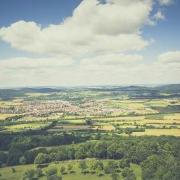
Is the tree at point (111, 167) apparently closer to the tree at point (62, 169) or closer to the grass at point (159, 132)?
the tree at point (62, 169)

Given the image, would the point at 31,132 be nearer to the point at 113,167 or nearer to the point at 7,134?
the point at 7,134

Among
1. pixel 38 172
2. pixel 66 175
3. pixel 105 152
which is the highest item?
pixel 105 152

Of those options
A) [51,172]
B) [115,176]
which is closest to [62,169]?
[51,172]

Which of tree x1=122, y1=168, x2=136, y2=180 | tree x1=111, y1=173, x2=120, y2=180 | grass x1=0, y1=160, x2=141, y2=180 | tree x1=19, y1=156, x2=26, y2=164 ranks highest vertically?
tree x1=122, y1=168, x2=136, y2=180

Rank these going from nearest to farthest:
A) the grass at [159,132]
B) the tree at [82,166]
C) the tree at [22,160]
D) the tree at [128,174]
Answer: the tree at [128,174], the tree at [82,166], the tree at [22,160], the grass at [159,132]

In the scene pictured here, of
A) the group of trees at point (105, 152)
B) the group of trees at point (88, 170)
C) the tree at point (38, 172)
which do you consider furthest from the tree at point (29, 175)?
the group of trees at point (105, 152)

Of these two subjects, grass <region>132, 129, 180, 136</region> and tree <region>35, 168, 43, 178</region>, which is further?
grass <region>132, 129, 180, 136</region>

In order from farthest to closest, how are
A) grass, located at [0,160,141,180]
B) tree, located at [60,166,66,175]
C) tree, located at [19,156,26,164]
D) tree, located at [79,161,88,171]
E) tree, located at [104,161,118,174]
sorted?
tree, located at [19,156,26,164], tree, located at [79,161,88,171], tree, located at [60,166,66,175], tree, located at [104,161,118,174], grass, located at [0,160,141,180]

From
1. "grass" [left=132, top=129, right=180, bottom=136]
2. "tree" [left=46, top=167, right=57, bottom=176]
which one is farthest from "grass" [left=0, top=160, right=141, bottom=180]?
"grass" [left=132, top=129, right=180, bottom=136]

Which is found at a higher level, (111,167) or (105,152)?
(105,152)

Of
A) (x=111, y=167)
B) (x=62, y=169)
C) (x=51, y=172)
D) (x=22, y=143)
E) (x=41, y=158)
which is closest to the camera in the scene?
(x=51, y=172)

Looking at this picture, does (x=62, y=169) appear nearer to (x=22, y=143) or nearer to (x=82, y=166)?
(x=82, y=166)

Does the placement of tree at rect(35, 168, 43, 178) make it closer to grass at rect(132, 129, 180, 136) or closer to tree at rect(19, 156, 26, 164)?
Result: tree at rect(19, 156, 26, 164)
